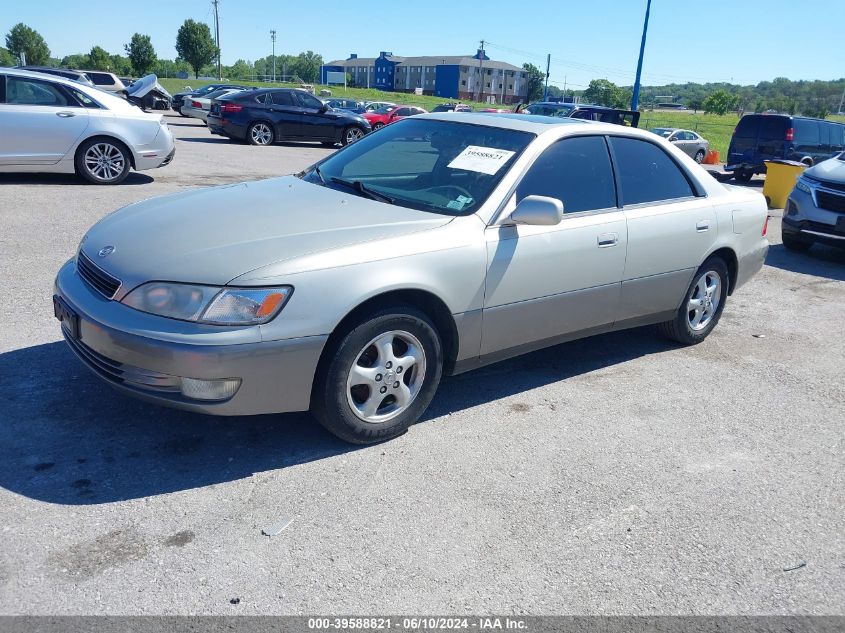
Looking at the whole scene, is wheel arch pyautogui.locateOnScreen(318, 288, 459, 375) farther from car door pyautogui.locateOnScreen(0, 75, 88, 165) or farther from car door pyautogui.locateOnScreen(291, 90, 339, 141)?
car door pyautogui.locateOnScreen(291, 90, 339, 141)

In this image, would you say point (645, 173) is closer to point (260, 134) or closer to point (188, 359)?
point (188, 359)

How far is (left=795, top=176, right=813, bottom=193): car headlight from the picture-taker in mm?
9376

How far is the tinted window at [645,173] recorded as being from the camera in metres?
4.81

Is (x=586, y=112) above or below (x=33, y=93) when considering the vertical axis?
below

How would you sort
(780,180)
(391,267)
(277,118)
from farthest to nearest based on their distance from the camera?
(277,118) < (780,180) < (391,267)

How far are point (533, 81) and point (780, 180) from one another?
13546cm

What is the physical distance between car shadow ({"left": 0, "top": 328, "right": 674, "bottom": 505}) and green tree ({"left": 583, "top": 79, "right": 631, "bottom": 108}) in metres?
99.7

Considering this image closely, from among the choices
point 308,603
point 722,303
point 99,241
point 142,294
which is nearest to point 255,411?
point 142,294

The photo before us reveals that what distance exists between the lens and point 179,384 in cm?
320

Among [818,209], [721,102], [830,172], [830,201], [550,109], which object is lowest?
[721,102]

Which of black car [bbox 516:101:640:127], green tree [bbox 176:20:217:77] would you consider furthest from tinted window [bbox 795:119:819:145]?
green tree [bbox 176:20:217:77]

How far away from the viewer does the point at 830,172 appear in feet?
30.6

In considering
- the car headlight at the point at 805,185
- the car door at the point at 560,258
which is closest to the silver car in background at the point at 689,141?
the car headlight at the point at 805,185

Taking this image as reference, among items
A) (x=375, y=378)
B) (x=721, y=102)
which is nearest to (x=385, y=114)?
(x=375, y=378)
